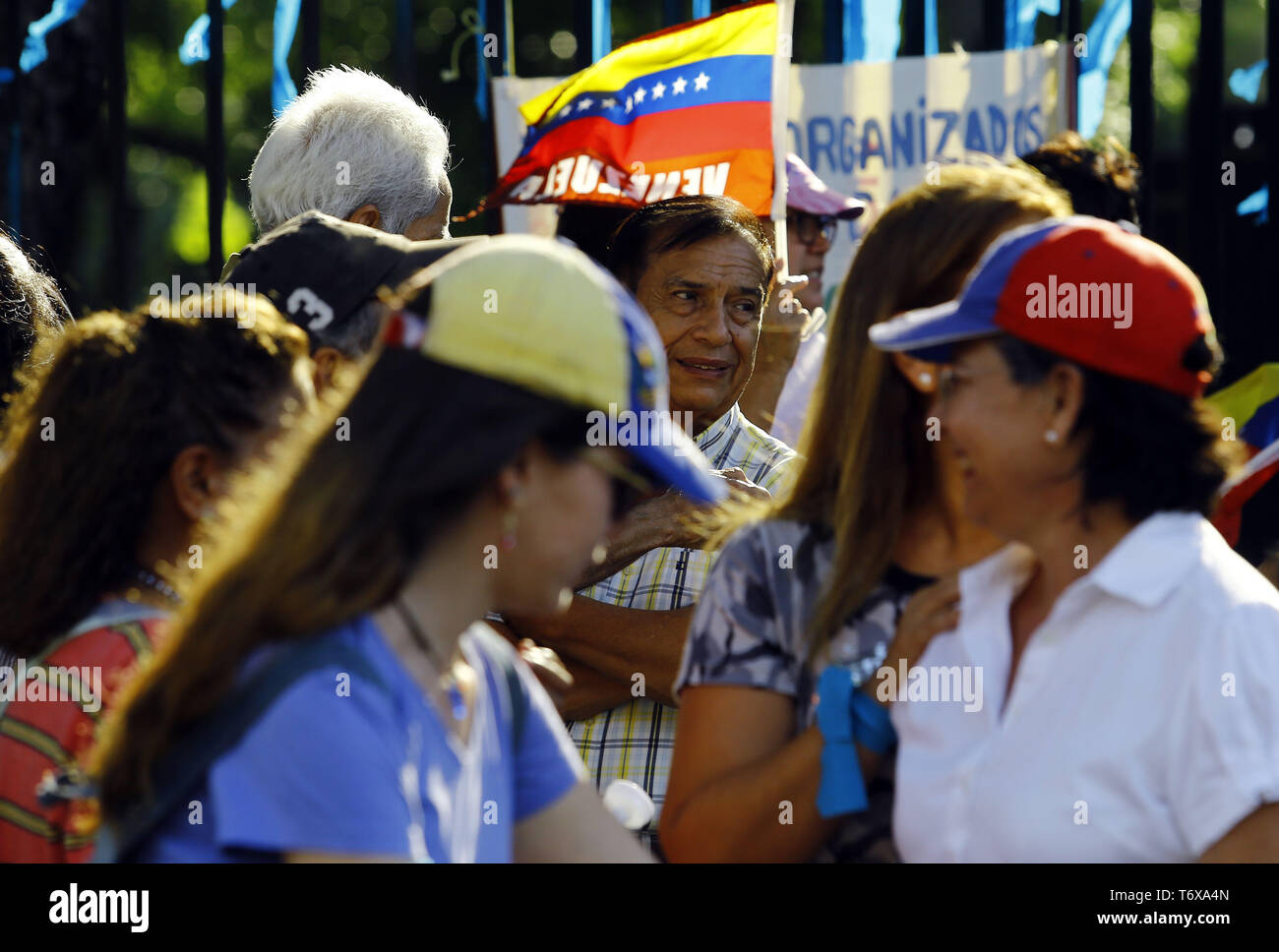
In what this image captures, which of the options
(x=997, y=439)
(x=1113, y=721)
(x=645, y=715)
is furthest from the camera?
(x=645, y=715)

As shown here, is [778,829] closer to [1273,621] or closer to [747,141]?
[1273,621]

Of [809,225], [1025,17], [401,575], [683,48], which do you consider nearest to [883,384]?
[401,575]

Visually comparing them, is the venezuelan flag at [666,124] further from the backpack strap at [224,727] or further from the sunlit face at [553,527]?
the backpack strap at [224,727]

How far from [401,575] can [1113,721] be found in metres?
0.88

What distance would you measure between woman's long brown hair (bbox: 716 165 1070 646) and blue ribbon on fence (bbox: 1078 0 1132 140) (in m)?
2.47

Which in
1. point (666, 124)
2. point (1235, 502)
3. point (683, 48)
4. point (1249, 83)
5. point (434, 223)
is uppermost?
point (1249, 83)

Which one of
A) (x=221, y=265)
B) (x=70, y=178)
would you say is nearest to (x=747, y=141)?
(x=221, y=265)

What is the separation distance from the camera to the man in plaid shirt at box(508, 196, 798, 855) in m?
2.80

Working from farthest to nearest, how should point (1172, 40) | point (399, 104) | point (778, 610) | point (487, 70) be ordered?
point (1172, 40)
point (487, 70)
point (399, 104)
point (778, 610)

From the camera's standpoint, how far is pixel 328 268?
250cm

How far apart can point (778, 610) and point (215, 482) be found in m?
0.74

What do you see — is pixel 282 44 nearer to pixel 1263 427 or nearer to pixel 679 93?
pixel 679 93

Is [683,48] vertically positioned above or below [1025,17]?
below

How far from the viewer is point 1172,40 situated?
12844 millimetres
